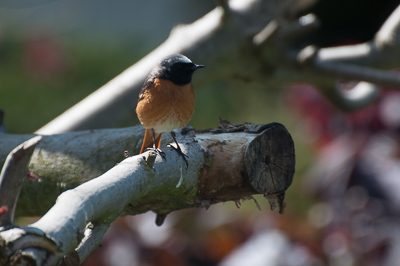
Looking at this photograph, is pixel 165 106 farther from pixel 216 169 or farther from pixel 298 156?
pixel 298 156

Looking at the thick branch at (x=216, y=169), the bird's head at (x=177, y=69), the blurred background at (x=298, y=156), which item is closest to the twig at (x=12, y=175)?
the thick branch at (x=216, y=169)

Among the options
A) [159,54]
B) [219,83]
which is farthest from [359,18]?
[159,54]

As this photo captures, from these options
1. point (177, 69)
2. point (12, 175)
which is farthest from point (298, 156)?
point (12, 175)

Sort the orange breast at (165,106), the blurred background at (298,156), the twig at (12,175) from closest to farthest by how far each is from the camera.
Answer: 1. the twig at (12,175)
2. the orange breast at (165,106)
3. the blurred background at (298,156)

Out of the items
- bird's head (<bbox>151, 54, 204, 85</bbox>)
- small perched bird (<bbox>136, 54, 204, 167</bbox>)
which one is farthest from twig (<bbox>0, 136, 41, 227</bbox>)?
bird's head (<bbox>151, 54, 204, 85</bbox>)

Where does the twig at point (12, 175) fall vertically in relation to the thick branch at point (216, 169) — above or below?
above

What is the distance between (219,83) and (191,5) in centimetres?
251

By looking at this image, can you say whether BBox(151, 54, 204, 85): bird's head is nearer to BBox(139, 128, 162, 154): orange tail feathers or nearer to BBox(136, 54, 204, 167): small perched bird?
BBox(136, 54, 204, 167): small perched bird

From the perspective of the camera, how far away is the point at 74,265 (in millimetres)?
1298

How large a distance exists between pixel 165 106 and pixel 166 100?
0.10 feet

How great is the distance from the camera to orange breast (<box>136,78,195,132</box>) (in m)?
2.04

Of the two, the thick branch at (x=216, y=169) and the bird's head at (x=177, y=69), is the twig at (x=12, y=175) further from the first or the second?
the bird's head at (x=177, y=69)

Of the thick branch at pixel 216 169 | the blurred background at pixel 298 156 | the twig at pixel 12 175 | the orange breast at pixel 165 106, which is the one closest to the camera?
the twig at pixel 12 175

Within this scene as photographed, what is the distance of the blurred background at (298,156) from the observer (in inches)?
119
